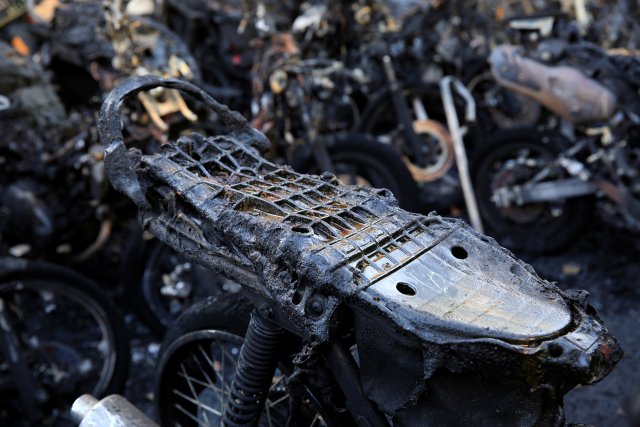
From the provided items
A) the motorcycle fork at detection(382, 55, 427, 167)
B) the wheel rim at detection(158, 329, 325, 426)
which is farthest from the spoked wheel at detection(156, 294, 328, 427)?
the motorcycle fork at detection(382, 55, 427, 167)

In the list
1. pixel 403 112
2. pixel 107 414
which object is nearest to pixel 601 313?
pixel 403 112

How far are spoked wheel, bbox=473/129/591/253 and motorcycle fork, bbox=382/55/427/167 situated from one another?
0.57 metres

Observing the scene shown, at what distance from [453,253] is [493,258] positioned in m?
0.10

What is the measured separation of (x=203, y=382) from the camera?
217 cm

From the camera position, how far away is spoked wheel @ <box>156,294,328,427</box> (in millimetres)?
1938

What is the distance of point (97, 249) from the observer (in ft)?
13.5

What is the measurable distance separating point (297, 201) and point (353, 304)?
0.43m

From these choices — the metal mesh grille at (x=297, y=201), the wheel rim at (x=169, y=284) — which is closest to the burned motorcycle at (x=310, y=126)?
the wheel rim at (x=169, y=284)

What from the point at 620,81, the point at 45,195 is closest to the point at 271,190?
the point at 45,195

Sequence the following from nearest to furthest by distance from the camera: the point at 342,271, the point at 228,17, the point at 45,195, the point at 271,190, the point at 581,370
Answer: the point at 581,370 → the point at 342,271 → the point at 271,190 → the point at 45,195 → the point at 228,17

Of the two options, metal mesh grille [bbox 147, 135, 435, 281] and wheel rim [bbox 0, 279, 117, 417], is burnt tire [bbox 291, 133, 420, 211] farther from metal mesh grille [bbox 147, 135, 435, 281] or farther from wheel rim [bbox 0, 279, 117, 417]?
metal mesh grille [bbox 147, 135, 435, 281]

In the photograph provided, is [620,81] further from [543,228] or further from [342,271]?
[342,271]

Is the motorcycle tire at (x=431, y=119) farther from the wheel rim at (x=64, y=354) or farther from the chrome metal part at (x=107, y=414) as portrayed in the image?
the chrome metal part at (x=107, y=414)

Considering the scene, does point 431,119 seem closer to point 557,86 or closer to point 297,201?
point 557,86
